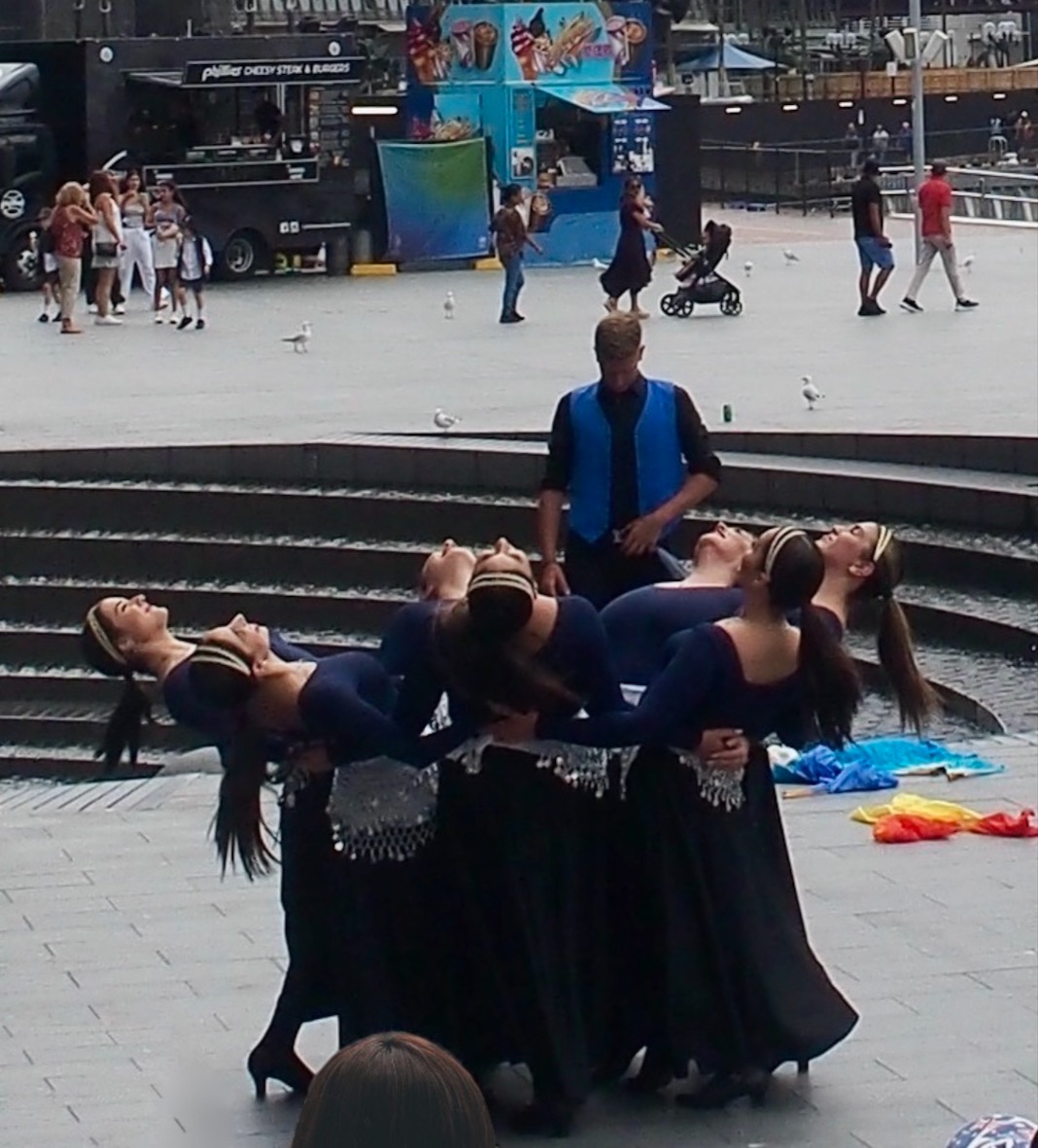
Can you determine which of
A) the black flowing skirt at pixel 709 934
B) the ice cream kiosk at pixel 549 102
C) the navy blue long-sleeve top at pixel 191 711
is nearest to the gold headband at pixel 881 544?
the black flowing skirt at pixel 709 934

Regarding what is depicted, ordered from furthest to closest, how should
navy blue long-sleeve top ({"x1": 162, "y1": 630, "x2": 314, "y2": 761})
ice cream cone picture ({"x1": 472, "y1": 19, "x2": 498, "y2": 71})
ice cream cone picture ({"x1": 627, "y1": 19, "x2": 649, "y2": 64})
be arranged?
1. ice cream cone picture ({"x1": 627, "y1": 19, "x2": 649, "y2": 64})
2. ice cream cone picture ({"x1": 472, "y1": 19, "x2": 498, "y2": 71})
3. navy blue long-sleeve top ({"x1": 162, "y1": 630, "x2": 314, "y2": 761})

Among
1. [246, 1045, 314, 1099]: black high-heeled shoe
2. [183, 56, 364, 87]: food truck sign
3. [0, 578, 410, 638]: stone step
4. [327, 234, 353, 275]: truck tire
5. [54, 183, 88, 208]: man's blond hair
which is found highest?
[183, 56, 364, 87]: food truck sign

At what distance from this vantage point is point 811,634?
5.30 m

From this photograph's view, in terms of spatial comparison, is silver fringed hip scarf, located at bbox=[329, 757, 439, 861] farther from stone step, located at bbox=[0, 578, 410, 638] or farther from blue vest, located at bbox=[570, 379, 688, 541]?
stone step, located at bbox=[0, 578, 410, 638]

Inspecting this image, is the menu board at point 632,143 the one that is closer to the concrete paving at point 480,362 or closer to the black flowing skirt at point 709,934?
the concrete paving at point 480,362

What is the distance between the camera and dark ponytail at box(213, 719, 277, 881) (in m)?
5.15

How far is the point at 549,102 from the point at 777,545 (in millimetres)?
27322

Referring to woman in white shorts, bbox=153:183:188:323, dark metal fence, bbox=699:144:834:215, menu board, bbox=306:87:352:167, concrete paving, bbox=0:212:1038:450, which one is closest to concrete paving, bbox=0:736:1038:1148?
concrete paving, bbox=0:212:1038:450

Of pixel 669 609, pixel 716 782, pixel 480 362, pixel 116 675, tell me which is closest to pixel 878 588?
pixel 669 609

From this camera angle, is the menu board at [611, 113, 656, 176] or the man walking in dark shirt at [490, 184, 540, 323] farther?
the menu board at [611, 113, 656, 176]

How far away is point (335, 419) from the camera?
1630 centimetres

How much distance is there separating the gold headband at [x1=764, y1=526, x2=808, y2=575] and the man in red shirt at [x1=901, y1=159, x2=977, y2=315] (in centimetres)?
1854

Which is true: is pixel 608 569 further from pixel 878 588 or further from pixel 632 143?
pixel 632 143

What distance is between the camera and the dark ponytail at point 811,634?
5.27m
